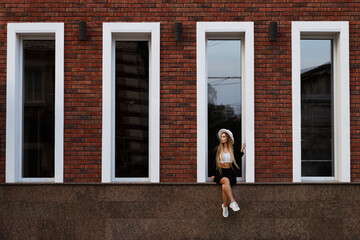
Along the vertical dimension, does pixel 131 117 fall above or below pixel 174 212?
above

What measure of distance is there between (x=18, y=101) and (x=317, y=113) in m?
5.49

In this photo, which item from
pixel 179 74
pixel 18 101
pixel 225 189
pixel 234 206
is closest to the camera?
pixel 234 206

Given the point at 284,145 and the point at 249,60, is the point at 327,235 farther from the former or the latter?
the point at 249,60

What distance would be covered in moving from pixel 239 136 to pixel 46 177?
362 cm

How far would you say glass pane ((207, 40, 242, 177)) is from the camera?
24.6 ft

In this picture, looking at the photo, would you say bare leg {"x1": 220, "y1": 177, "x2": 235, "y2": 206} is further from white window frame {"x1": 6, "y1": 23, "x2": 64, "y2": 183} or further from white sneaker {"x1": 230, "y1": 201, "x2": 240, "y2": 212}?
white window frame {"x1": 6, "y1": 23, "x2": 64, "y2": 183}

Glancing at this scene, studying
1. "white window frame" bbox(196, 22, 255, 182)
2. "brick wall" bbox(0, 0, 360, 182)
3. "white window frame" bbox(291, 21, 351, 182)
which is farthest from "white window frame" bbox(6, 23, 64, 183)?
"white window frame" bbox(291, 21, 351, 182)

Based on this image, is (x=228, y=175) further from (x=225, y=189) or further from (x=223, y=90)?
(x=223, y=90)

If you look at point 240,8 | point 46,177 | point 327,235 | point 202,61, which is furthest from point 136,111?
point 327,235

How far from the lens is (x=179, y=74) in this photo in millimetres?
7312

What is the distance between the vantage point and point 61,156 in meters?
7.26

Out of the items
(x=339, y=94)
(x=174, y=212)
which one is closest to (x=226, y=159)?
(x=174, y=212)

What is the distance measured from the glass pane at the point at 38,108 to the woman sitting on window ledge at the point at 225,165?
120 inches

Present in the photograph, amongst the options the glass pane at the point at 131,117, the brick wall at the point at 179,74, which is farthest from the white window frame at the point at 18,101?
the glass pane at the point at 131,117
